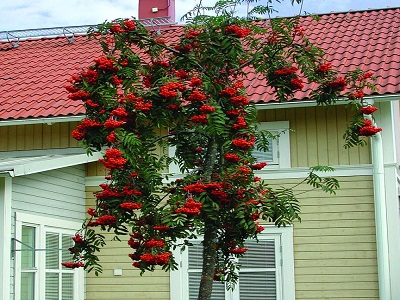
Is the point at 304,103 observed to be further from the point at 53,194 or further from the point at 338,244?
the point at 53,194

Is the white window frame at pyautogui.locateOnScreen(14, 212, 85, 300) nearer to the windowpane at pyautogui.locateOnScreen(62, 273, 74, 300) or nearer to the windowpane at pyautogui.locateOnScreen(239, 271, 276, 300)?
the windowpane at pyautogui.locateOnScreen(62, 273, 74, 300)

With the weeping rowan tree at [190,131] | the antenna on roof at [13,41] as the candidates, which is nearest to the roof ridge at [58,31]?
the antenna on roof at [13,41]

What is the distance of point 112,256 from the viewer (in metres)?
11.8

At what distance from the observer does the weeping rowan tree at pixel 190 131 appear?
19.6ft

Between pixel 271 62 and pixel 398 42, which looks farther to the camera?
pixel 398 42

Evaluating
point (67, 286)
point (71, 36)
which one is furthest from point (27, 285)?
point (71, 36)

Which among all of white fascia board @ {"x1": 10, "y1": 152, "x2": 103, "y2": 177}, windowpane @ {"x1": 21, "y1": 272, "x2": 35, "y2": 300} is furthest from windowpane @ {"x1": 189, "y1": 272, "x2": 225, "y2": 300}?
windowpane @ {"x1": 21, "y1": 272, "x2": 35, "y2": 300}

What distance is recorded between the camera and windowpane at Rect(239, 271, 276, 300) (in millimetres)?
11203

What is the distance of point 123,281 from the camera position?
1174 centimetres

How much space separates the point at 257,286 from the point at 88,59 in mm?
5623

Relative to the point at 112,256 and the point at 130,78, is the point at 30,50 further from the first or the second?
the point at 130,78

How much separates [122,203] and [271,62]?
5.89 ft

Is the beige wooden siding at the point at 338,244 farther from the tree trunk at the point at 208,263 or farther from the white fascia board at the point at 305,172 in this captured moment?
the tree trunk at the point at 208,263

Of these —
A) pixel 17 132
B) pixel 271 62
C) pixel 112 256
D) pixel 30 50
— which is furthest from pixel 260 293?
pixel 30 50
